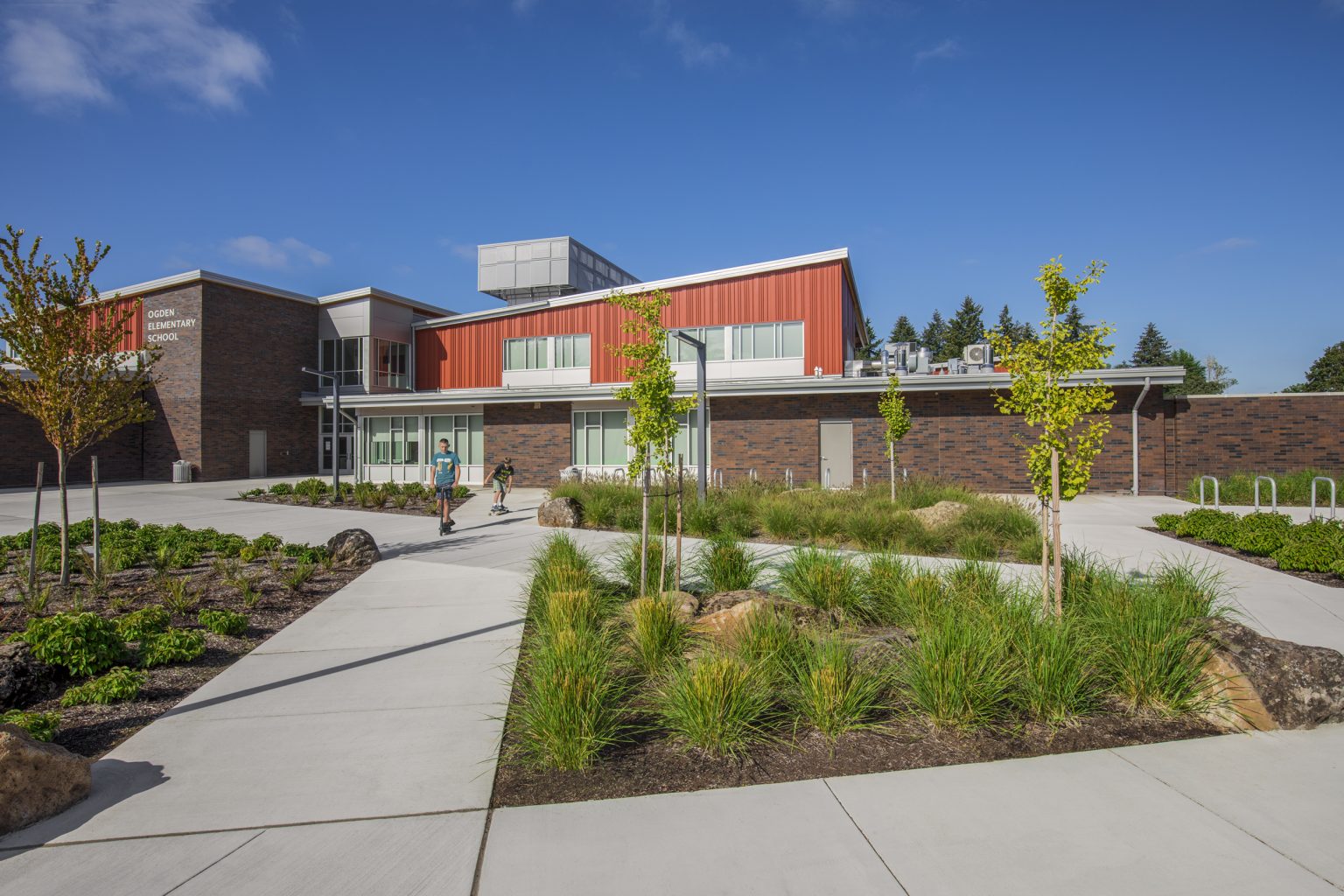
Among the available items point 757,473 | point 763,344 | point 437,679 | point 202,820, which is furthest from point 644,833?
point 763,344

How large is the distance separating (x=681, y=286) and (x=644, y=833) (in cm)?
2499

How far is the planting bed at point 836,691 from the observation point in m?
4.00

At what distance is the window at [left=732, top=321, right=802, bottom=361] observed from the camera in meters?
26.0

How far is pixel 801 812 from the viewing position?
3467 millimetres

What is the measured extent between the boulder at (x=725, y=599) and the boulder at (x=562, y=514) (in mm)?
7568

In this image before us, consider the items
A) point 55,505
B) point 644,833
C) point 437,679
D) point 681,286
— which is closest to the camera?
point 644,833

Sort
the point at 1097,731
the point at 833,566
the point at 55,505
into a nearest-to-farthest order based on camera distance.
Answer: the point at 1097,731
the point at 833,566
the point at 55,505

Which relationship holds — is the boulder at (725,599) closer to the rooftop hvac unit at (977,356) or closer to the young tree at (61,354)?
the young tree at (61,354)

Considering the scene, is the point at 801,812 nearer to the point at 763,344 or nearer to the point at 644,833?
the point at 644,833

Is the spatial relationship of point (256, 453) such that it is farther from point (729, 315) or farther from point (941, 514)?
point (941, 514)

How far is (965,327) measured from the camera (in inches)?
3036

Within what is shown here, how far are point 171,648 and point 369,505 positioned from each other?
43.2 ft

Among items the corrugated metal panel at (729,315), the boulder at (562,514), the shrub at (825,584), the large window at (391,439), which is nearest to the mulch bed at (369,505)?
the boulder at (562,514)

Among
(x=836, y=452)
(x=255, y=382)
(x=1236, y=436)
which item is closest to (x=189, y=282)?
(x=255, y=382)
